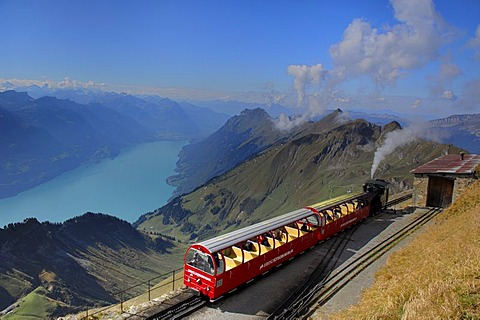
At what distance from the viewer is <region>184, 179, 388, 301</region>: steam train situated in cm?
1986

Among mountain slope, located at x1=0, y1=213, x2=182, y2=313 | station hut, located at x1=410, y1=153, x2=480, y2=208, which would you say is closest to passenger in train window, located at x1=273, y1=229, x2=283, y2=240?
station hut, located at x1=410, y1=153, x2=480, y2=208

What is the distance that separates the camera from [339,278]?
23.2m

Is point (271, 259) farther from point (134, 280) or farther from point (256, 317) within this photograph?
point (134, 280)

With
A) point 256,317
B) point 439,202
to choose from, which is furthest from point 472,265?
point 439,202

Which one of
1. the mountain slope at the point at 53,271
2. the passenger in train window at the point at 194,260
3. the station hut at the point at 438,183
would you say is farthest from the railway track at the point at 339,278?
the mountain slope at the point at 53,271

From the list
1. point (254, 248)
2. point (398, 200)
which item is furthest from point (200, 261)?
point (398, 200)

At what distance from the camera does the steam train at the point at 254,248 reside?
19.9 m

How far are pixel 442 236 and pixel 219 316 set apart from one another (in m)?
14.7

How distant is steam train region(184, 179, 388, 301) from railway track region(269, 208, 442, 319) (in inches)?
131

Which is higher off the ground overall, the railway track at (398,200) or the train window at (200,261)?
the train window at (200,261)

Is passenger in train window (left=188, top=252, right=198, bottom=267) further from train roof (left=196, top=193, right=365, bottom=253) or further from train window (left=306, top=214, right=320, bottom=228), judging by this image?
train window (left=306, top=214, right=320, bottom=228)

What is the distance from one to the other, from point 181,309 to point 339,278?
10328 millimetres

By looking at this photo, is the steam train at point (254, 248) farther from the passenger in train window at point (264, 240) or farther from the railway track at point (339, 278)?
the railway track at point (339, 278)

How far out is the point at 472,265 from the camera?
40.3 feet
